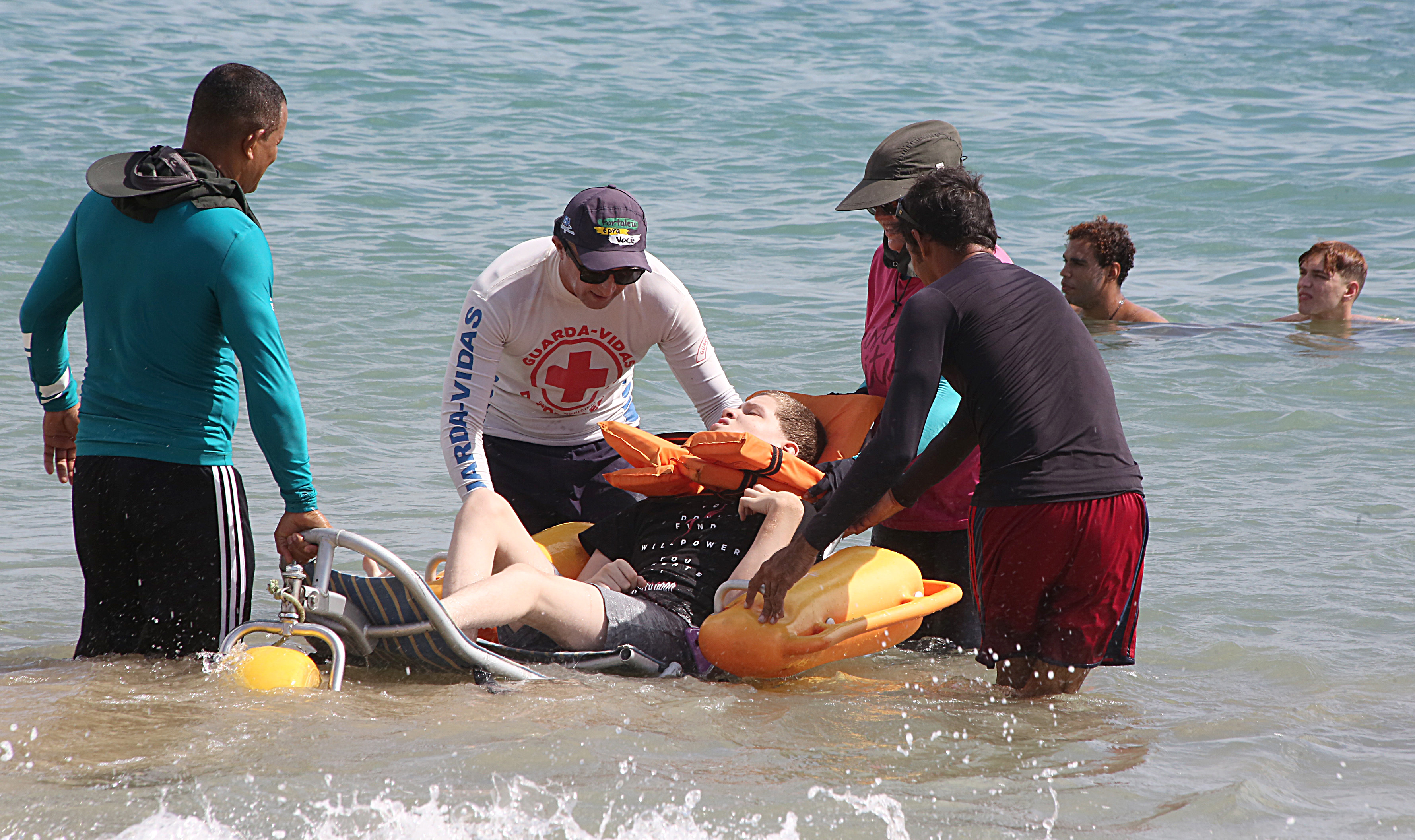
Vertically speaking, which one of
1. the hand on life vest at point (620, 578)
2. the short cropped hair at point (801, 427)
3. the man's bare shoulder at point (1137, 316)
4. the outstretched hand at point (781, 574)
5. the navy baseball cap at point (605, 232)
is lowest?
the hand on life vest at point (620, 578)

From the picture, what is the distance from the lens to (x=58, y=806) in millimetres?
3135

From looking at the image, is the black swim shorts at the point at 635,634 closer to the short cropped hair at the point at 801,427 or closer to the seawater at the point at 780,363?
→ the seawater at the point at 780,363

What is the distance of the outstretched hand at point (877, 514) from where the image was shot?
3.77 m

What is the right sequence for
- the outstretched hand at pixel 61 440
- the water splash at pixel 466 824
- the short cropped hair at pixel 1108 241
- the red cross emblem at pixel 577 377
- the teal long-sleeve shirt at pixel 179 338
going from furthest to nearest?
the short cropped hair at pixel 1108 241 < the red cross emblem at pixel 577 377 < the outstretched hand at pixel 61 440 < the teal long-sleeve shirt at pixel 179 338 < the water splash at pixel 466 824

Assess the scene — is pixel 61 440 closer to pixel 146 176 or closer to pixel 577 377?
pixel 146 176

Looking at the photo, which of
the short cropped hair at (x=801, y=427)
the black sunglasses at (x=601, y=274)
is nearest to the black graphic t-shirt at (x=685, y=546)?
the short cropped hair at (x=801, y=427)

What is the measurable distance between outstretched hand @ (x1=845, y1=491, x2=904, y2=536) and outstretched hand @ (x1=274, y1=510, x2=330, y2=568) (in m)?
1.54

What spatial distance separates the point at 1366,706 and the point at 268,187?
13321 millimetres

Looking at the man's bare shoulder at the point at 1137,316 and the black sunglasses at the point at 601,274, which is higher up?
the black sunglasses at the point at 601,274

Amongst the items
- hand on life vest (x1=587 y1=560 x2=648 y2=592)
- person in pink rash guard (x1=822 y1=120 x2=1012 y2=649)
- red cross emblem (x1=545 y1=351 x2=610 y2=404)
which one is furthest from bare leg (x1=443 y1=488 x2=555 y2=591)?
person in pink rash guard (x1=822 y1=120 x2=1012 y2=649)

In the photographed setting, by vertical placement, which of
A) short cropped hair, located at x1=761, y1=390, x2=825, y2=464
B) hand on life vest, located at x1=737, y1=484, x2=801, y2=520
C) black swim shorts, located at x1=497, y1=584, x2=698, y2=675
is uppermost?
short cropped hair, located at x1=761, y1=390, x2=825, y2=464

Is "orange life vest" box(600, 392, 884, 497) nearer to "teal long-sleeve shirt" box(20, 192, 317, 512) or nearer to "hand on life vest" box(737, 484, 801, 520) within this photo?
"hand on life vest" box(737, 484, 801, 520)

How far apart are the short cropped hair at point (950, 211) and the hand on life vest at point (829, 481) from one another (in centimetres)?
95

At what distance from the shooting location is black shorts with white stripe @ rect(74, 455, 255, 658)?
3.74 m
